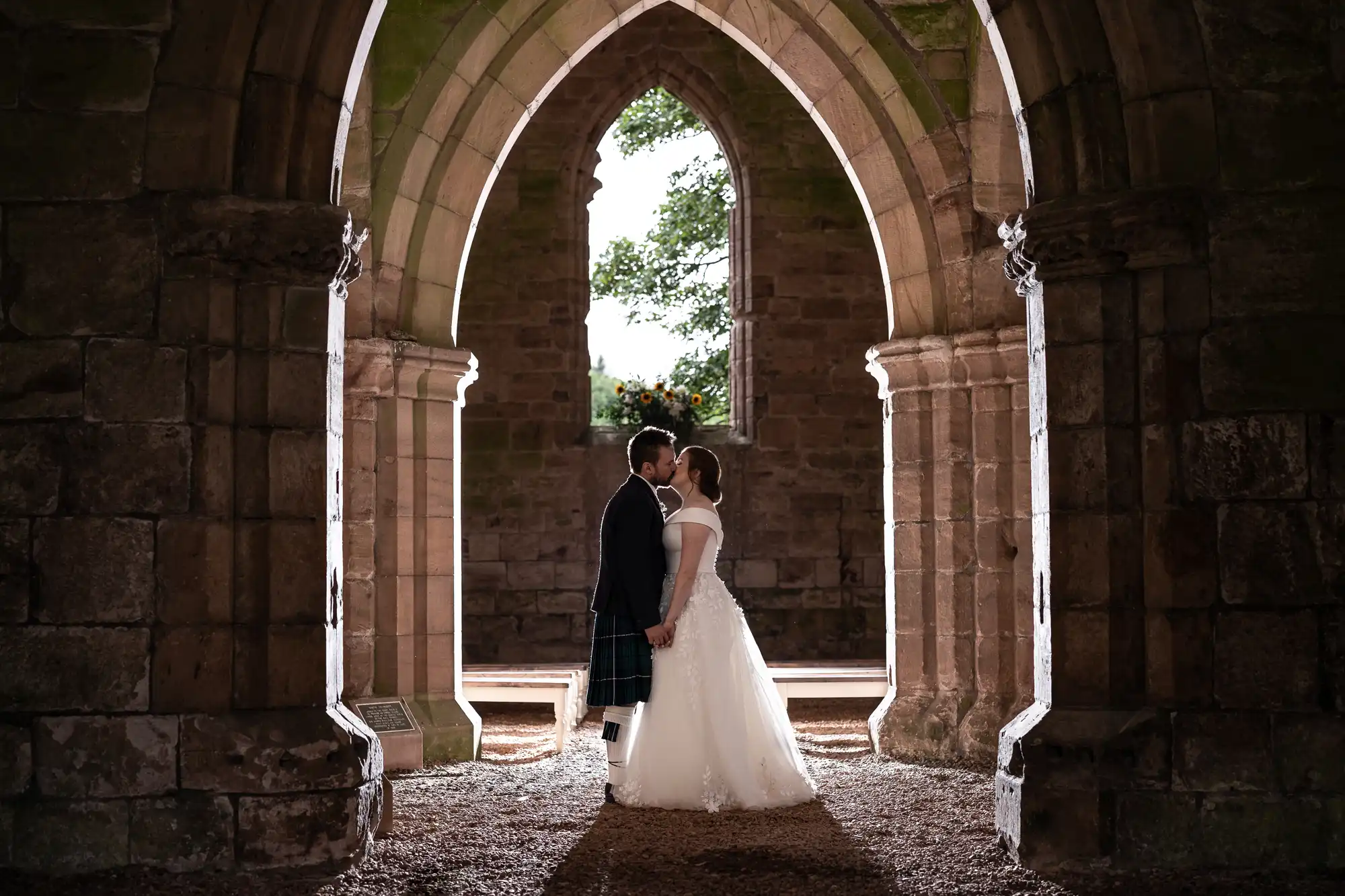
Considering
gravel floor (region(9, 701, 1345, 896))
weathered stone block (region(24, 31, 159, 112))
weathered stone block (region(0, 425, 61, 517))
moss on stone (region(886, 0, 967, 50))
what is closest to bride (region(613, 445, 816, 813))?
gravel floor (region(9, 701, 1345, 896))

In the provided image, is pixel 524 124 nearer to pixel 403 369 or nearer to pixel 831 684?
pixel 403 369

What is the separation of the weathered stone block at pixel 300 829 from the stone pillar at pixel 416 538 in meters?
2.86

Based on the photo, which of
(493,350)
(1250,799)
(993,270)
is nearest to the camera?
(1250,799)

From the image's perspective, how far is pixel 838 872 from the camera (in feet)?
13.8

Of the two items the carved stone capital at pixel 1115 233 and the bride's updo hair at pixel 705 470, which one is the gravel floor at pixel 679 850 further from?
the carved stone capital at pixel 1115 233

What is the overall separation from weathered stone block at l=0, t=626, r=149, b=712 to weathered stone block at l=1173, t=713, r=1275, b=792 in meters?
2.87

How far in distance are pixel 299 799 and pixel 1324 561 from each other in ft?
9.45

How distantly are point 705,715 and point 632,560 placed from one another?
632 millimetres

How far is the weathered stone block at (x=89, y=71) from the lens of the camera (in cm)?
415

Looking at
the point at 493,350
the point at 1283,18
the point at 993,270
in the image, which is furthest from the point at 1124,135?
the point at 493,350

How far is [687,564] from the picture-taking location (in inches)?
218

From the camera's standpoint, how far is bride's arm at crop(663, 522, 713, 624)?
5.52m

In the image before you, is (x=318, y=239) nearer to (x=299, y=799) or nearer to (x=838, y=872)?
(x=299, y=799)

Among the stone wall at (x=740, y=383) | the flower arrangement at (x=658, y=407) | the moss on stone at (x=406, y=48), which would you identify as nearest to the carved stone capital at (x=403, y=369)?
the moss on stone at (x=406, y=48)
